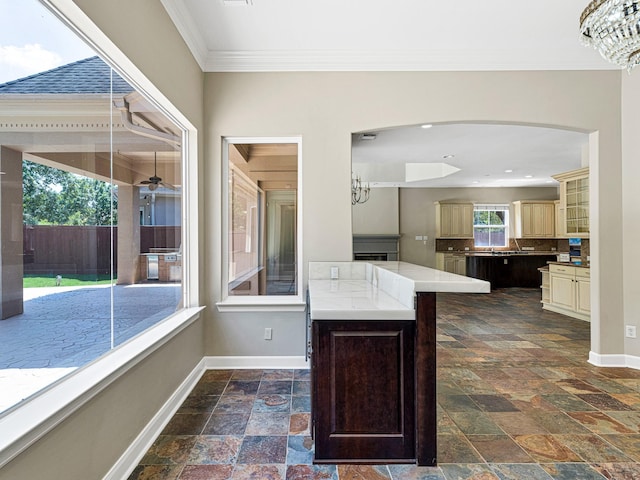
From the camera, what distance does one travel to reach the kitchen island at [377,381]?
174cm

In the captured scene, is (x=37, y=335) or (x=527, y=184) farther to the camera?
(x=527, y=184)

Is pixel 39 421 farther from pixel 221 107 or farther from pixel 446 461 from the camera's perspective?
pixel 221 107

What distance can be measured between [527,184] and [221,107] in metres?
9.10

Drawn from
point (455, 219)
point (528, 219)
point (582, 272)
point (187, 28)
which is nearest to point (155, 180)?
point (187, 28)

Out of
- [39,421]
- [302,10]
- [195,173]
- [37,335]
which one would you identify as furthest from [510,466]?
[302,10]

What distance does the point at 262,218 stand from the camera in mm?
3496

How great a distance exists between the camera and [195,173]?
117 inches

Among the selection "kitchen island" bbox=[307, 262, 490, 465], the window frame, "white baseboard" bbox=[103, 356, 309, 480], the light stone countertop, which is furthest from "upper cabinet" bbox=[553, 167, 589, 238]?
"white baseboard" bbox=[103, 356, 309, 480]

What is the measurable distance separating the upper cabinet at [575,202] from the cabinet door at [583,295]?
690 millimetres

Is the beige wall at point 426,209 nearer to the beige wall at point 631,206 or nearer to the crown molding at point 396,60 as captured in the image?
the beige wall at point 631,206

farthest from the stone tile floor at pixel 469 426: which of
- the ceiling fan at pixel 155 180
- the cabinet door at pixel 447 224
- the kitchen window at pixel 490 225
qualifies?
the kitchen window at pixel 490 225

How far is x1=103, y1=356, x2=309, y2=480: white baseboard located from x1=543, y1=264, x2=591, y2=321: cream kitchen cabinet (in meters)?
4.43

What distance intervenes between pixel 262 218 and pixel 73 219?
2.04 metres

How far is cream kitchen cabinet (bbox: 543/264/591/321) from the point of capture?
193 inches
